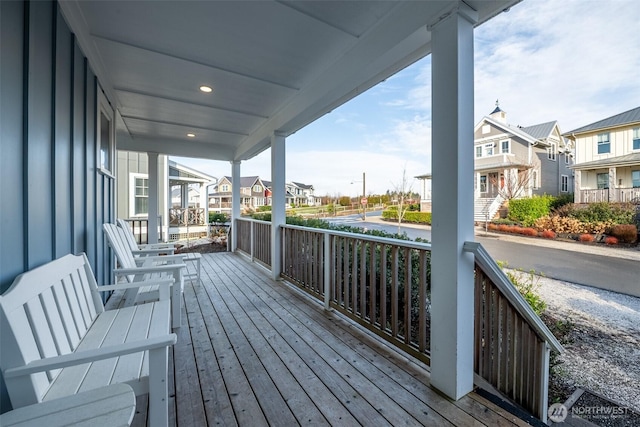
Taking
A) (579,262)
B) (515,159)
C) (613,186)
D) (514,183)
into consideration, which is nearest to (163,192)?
(579,262)

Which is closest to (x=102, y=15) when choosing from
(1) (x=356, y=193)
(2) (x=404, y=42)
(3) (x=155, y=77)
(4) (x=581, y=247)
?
(3) (x=155, y=77)

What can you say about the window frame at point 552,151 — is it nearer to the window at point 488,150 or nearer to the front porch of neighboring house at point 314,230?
the window at point 488,150

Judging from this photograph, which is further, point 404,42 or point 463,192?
point 404,42

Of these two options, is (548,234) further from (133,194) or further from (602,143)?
(133,194)

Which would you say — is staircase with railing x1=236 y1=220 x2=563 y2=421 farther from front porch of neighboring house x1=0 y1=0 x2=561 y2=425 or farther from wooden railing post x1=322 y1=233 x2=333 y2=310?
wooden railing post x1=322 y1=233 x2=333 y2=310

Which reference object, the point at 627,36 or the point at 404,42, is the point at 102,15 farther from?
the point at 627,36

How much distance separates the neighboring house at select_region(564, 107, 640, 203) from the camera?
4.08m

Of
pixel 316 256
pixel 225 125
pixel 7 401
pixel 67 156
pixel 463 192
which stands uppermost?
pixel 225 125

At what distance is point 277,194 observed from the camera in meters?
4.38

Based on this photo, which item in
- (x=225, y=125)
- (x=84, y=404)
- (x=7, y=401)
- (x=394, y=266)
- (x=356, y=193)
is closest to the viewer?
(x=84, y=404)

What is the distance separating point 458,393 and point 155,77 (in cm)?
420

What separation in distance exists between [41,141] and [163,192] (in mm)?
9218

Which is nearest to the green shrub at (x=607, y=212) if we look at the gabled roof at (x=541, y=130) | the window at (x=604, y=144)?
the window at (x=604, y=144)

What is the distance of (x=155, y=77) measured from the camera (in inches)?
122
